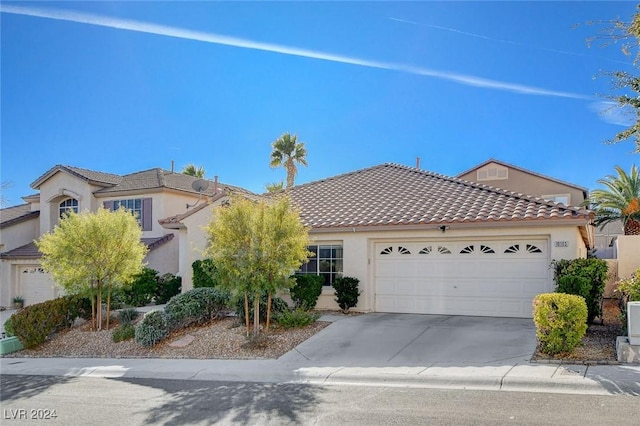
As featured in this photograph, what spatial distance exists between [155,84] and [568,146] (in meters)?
17.2

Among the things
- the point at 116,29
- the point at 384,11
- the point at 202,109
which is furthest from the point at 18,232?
the point at 384,11

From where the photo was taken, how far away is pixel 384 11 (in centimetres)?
1269

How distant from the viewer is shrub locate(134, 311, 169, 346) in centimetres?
1212

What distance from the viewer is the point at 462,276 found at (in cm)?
1396

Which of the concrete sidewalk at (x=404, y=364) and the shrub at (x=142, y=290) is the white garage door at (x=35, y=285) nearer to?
the shrub at (x=142, y=290)

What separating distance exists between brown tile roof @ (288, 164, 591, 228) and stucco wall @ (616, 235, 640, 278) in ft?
7.57

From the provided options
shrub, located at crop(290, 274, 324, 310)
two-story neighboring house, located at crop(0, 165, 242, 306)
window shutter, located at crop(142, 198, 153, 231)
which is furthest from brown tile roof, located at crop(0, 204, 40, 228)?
shrub, located at crop(290, 274, 324, 310)

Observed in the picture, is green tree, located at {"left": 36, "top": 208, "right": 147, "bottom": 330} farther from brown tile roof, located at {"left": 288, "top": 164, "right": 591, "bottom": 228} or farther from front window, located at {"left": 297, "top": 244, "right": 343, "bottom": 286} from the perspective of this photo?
brown tile roof, located at {"left": 288, "top": 164, "right": 591, "bottom": 228}

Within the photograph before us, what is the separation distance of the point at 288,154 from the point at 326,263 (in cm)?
2048

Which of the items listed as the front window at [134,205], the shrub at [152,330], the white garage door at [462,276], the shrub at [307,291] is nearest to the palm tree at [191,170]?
the front window at [134,205]

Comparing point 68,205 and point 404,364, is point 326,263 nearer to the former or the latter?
point 404,364

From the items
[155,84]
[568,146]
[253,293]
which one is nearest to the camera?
[253,293]

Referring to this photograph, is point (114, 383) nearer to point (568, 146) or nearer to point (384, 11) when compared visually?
point (384, 11)

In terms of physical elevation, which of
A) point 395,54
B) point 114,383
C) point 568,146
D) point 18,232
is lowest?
point 114,383
